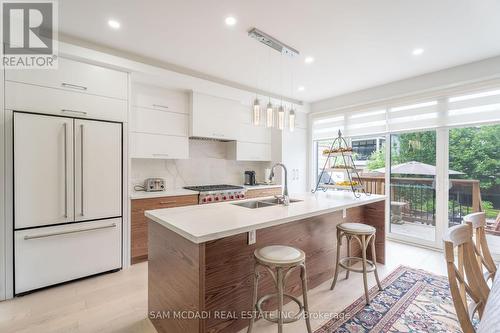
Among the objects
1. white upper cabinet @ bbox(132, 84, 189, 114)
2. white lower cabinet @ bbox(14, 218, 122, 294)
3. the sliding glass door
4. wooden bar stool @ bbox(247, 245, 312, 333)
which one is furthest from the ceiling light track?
white lower cabinet @ bbox(14, 218, 122, 294)

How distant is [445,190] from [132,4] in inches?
180

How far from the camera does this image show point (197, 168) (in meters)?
4.27

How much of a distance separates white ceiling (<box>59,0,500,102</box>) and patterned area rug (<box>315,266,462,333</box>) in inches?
105

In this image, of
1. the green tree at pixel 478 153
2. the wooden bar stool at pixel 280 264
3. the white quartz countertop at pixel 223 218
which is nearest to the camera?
the white quartz countertop at pixel 223 218

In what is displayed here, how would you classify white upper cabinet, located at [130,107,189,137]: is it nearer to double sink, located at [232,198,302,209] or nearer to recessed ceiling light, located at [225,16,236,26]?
recessed ceiling light, located at [225,16,236,26]

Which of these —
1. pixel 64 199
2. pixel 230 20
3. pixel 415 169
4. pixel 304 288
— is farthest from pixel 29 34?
pixel 415 169

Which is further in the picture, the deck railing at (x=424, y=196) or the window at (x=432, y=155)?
the deck railing at (x=424, y=196)

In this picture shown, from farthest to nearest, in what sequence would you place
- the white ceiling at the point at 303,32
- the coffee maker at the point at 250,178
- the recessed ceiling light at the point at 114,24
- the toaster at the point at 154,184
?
1. the coffee maker at the point at 250,178
2. the toaster at the point at 154,184
3. the recessed ceiling light at the point at 114,24
4. the white ceiling at the point at 303,32

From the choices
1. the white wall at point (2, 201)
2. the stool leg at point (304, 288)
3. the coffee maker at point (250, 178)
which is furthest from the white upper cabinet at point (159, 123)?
the stool leg at point (304, 288)

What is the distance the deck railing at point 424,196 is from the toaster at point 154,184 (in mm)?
3624

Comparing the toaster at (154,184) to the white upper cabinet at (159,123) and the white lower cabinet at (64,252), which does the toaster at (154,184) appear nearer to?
the white upper cabinet at (159,123)

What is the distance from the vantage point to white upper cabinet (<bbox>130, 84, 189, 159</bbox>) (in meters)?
3.37

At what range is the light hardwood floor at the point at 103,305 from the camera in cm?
193

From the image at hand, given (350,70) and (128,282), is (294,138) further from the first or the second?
(128,282)
